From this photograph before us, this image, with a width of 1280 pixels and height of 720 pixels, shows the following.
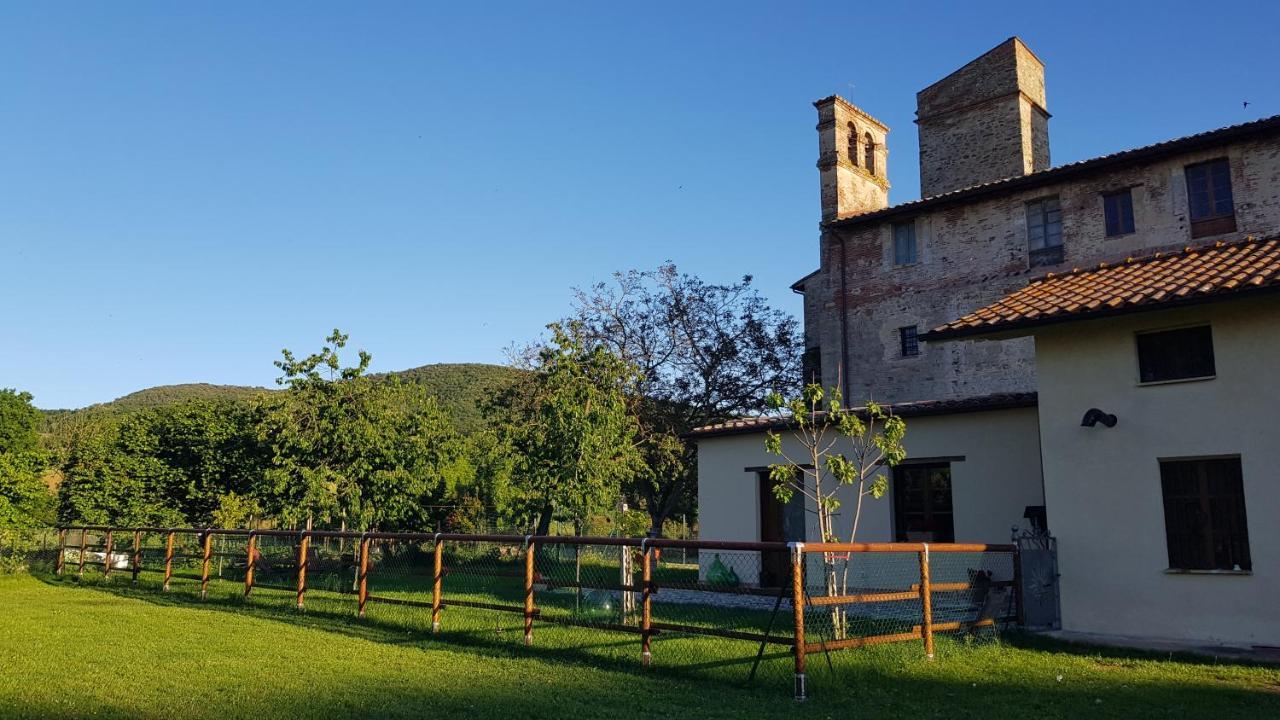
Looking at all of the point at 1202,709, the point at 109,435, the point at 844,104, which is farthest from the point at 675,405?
the point at 1202,709

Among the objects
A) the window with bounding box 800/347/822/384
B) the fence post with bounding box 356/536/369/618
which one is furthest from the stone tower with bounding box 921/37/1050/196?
the fence post with bounding box 356/536/369/618

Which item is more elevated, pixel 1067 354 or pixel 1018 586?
pixel 1067 354

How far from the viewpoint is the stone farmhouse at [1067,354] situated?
10742 millimetres

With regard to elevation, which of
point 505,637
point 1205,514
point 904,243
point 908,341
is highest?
point 904,243

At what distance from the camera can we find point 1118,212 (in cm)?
2127

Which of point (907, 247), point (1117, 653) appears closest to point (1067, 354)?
point (1117, 653)

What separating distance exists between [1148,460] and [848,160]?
18943 millimetres

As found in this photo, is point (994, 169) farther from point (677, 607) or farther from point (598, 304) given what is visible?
point (677, 607)

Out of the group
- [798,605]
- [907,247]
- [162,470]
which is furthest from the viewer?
[162,470]

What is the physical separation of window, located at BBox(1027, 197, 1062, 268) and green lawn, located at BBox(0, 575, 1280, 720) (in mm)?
13807

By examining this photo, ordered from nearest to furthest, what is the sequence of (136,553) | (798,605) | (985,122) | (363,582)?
(798,605) → (363,582) → (136,553) → (985,122)

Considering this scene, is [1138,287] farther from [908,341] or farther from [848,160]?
[848,160]

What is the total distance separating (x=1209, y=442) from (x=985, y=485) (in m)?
4.59

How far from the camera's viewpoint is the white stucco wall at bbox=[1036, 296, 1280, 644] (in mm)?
10438
